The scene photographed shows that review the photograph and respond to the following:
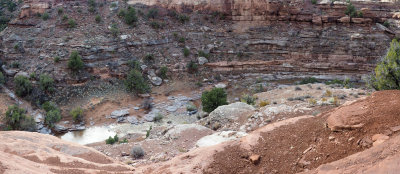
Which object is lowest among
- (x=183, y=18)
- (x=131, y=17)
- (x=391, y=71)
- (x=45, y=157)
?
(x=45, y=157)

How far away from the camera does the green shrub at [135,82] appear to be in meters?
23.4

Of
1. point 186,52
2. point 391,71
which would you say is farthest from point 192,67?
point 391,71

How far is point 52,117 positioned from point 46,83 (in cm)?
409

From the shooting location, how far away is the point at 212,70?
88.6 ft

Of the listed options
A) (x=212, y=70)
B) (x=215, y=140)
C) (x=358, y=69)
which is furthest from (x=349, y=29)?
(x=215, y=140)

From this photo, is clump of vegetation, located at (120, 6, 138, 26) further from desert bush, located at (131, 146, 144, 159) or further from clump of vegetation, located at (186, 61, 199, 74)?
desert bush, located at (131, 146, 144, 159)

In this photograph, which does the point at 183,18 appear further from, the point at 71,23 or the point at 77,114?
the point at 77,114

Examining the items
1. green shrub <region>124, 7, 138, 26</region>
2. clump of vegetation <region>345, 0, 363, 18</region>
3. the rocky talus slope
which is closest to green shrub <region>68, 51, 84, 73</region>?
the rocky talus slope

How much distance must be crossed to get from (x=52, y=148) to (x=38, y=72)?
61.4ft

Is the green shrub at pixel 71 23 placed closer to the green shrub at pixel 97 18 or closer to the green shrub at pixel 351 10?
the green shrub at pixel 97 18

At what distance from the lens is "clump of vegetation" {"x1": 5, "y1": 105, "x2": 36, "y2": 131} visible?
59.5 feet

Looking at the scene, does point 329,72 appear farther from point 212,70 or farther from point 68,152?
point 68,152

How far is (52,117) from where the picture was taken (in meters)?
20.0

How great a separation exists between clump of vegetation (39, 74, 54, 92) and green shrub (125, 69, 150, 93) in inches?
234
